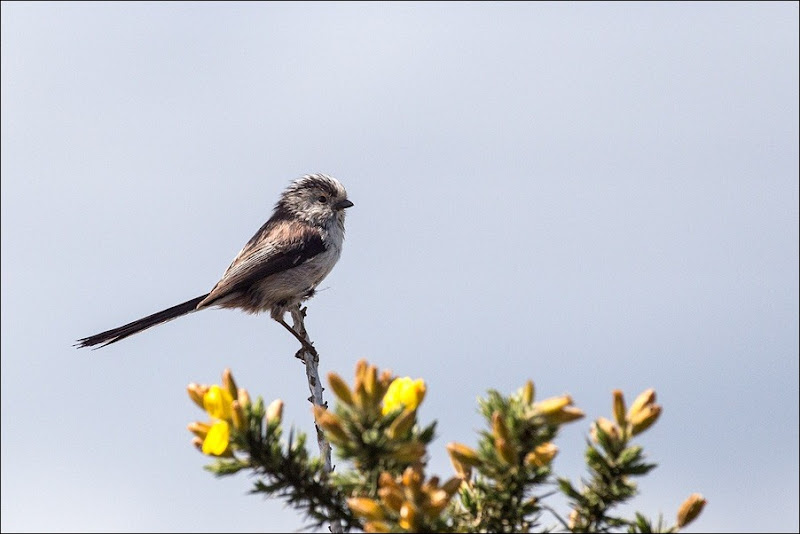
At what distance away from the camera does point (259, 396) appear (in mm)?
2748

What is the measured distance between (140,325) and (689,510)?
846cm

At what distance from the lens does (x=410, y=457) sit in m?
2.42

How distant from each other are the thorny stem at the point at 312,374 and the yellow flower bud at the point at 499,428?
1.78ft

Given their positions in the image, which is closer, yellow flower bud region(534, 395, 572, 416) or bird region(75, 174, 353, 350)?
yellow flower bud region(534, 395, 572, 416)

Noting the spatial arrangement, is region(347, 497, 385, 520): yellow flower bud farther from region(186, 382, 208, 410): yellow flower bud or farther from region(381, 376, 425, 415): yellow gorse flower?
region(186, 382, 208, 410): yellow flower bud

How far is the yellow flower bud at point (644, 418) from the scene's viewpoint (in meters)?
2.46

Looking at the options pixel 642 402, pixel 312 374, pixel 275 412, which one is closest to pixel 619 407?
pixel 642 402

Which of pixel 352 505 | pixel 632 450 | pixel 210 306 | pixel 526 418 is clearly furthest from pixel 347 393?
pixel 210 306

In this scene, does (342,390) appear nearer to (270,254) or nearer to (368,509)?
(368,509)

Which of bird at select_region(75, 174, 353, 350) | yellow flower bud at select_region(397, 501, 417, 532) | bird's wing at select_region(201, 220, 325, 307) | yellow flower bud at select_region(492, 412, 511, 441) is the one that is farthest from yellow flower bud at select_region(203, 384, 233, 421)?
bird's wing at select_region(201, 220, 325, 307)

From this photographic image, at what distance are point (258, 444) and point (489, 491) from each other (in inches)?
24.9

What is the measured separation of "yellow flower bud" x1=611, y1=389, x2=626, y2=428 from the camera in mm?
2465

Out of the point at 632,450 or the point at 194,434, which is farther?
the point at 194,434

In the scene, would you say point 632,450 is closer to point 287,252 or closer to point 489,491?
point 489,491
